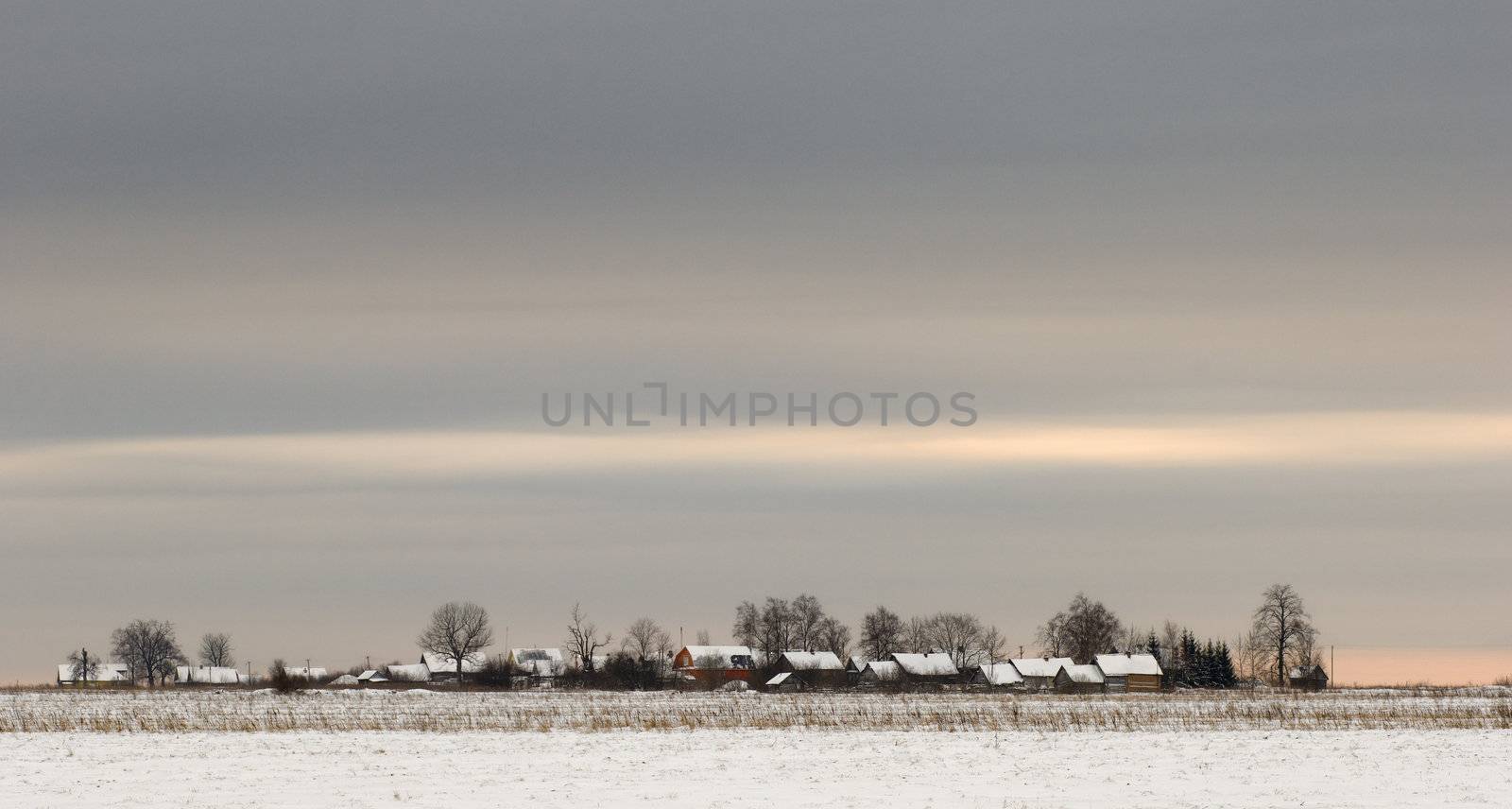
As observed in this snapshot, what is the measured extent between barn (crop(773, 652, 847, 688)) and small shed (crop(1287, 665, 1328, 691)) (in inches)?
1552

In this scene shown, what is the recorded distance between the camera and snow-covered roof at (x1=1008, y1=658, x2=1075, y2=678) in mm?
162000

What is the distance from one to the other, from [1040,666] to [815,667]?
96.5 feet

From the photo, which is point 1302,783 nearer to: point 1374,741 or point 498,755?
point 1374,741

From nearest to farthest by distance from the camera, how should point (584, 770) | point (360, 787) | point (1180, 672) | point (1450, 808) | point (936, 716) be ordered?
point (1450, 808)
point (360, 787)
point (584, 770)
point (936, 716)
point (1180, 672)

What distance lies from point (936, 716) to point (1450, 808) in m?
28.5

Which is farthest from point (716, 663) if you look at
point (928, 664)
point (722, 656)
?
point (928, 664)

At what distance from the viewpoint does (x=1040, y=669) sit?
163875 mm

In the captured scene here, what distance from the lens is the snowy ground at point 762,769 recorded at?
26625mm

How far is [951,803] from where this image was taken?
85.7 ft

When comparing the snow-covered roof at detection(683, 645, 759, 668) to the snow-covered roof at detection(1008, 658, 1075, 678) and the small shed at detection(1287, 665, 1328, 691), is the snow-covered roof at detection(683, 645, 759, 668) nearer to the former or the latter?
the snow-covered roof at detection(1008, 658, 1075, 678)

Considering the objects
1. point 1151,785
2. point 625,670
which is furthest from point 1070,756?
point 625,670

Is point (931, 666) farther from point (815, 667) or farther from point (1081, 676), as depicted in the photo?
point (815, 667)

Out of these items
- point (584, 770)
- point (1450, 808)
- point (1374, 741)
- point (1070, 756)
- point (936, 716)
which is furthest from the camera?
point (936, 716)

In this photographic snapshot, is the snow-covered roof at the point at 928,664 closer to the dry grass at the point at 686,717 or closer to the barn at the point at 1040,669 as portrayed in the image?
the barn at the point at 1040,669
